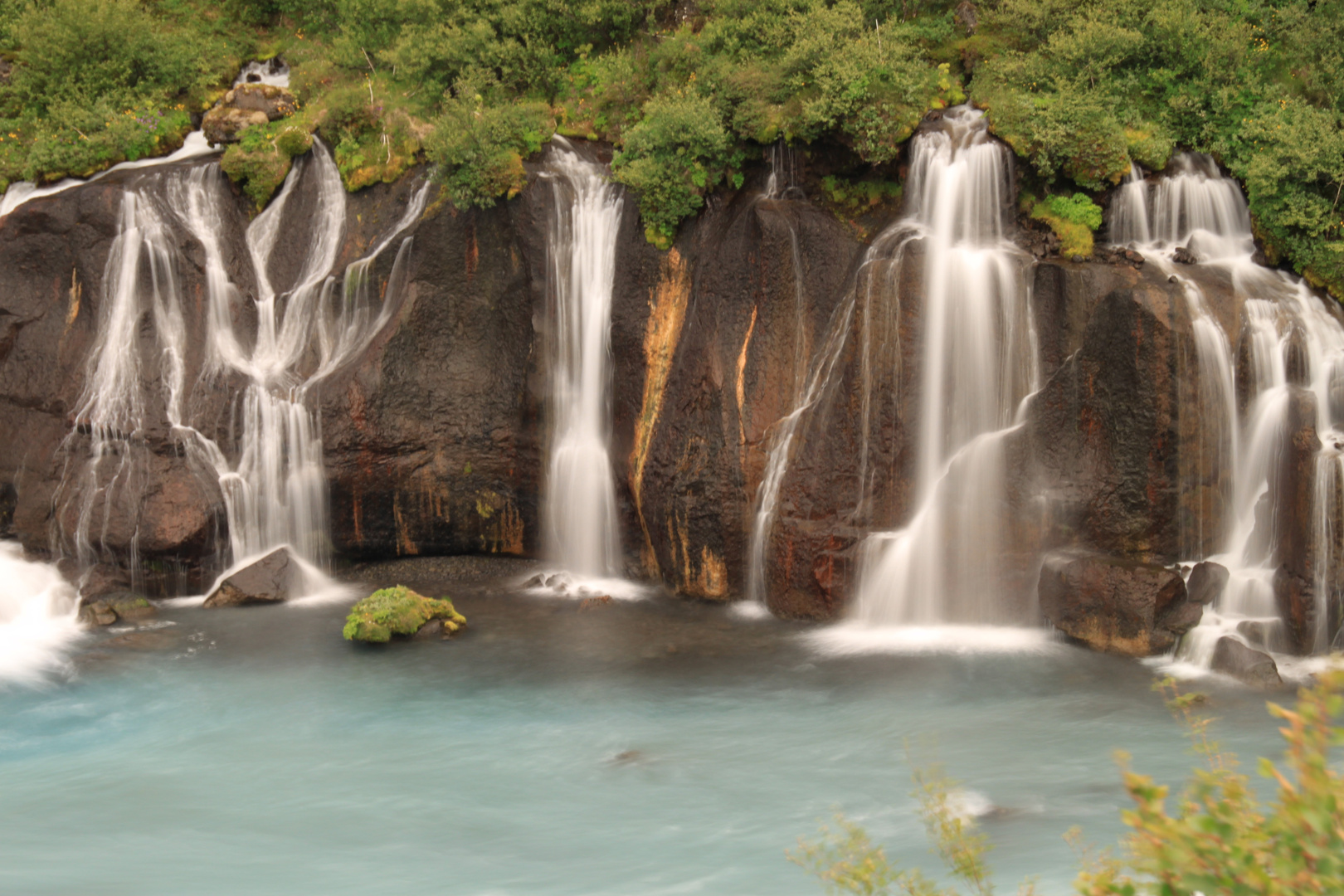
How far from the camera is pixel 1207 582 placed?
A: 11820 millimetres

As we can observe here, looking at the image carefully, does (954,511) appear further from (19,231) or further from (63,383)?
(19,231)

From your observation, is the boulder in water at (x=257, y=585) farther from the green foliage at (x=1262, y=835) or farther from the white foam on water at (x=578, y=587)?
the green foliage at (x=1262, y=835)

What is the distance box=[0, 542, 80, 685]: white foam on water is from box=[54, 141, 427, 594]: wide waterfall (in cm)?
62

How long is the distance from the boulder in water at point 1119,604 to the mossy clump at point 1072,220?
144 inches

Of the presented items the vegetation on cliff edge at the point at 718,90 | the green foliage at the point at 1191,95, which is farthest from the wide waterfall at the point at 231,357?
the green foliage at the point at 1191,95

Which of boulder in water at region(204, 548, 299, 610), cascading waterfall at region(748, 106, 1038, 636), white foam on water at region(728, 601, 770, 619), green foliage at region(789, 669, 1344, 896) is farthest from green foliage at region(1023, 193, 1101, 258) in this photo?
boulder in water at region(204, 548, 299, 610)

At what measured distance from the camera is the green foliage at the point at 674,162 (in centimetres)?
1445

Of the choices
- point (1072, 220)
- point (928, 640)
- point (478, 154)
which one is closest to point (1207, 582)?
point (928, 640)

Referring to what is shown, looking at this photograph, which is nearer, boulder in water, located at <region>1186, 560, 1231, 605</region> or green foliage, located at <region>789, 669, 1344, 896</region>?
green foliage, located at <region>789, 669, 1344, 896</region>

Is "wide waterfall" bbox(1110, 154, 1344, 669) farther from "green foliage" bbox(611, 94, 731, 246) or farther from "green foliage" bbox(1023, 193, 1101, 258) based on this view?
"green foliage" bbox(611, 94, 731, 246)

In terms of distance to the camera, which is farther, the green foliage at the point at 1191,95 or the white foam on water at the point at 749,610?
the white foam on water at the point at 749,610

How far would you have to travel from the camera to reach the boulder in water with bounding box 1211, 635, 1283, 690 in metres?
10.7

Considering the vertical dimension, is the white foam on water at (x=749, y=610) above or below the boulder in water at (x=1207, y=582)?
below

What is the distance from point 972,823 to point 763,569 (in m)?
6.23
